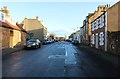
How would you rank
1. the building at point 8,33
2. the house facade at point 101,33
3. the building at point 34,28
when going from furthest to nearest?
the building at point 34,28
the building at point 8,33
the house facade at point 101,33

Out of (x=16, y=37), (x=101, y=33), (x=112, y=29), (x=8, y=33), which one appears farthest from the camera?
(x=16, y=37)

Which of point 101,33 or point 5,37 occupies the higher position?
point 101,33

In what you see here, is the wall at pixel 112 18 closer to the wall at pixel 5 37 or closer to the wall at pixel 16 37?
the wall at pixel 5 37

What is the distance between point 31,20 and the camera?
95.6 m

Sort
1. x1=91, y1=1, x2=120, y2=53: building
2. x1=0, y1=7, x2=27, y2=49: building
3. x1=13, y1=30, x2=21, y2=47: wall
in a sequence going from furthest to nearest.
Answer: x1=13, y1=30, x2=21, y2=47: wall, x1=0, y1=7, x2=27, y2=49: building, x1=91, y1=1, x2=120, y2=53: building

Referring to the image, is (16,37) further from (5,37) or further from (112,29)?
(112,29)

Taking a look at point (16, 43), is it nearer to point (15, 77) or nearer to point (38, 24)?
point (15, 77)

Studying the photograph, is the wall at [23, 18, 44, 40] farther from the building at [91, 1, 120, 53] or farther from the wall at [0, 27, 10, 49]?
the building at [91, 1, 120, 53]

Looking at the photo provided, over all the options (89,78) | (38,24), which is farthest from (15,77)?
(38,24)

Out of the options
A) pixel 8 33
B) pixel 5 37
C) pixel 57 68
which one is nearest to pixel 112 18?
pixel 57 68

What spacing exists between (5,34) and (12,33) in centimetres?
576

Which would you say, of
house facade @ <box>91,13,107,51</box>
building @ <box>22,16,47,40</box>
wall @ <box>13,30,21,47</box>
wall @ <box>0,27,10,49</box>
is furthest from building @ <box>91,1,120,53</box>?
building @ <box>22,16,47,40</box>

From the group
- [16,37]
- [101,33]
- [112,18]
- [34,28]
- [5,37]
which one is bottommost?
[5,37]

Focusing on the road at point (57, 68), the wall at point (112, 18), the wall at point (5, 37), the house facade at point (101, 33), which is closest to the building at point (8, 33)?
the wall at point (5, 37)
